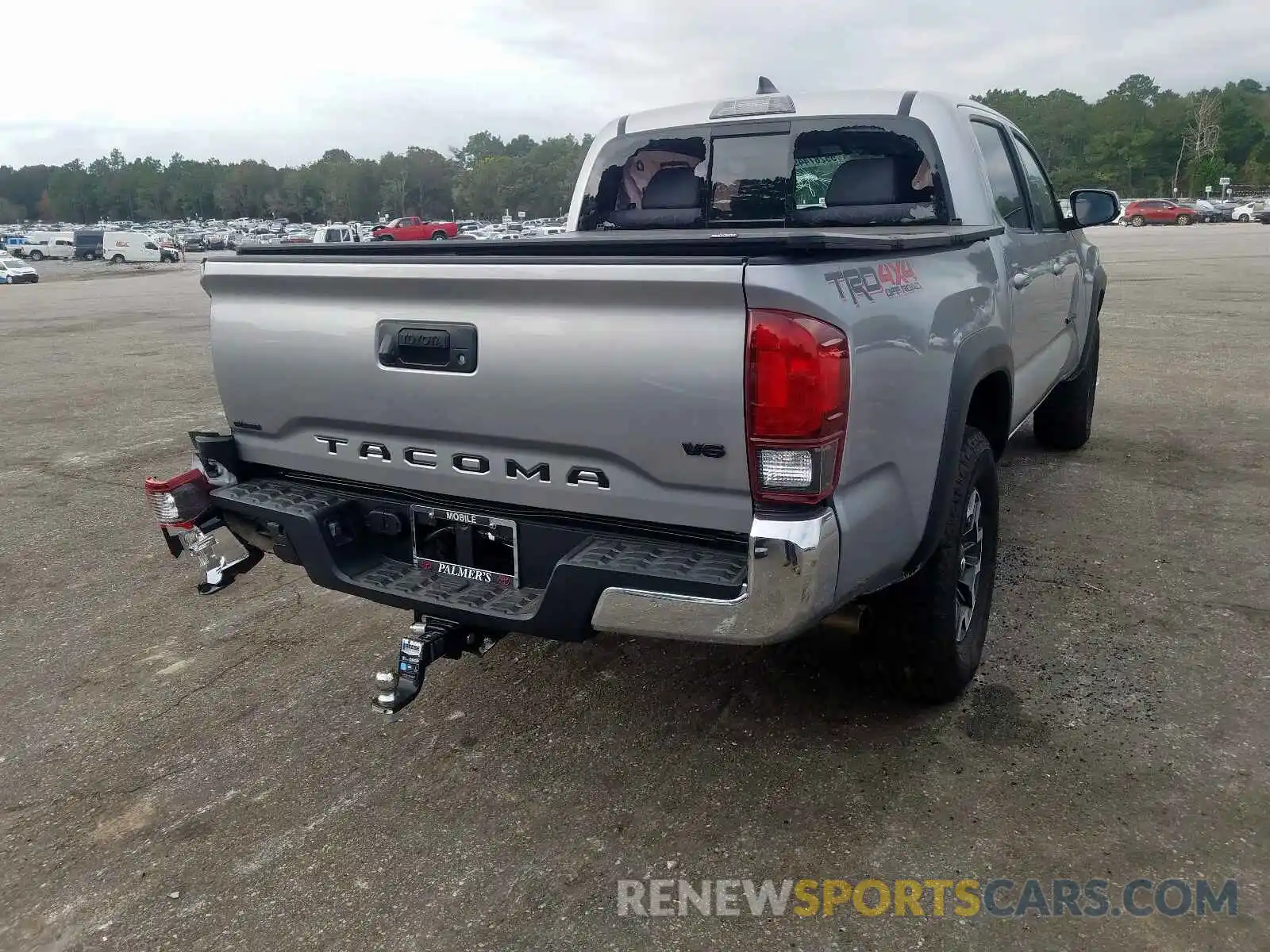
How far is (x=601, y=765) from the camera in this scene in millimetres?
3041

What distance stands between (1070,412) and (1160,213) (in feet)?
182

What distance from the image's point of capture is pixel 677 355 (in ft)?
7.52

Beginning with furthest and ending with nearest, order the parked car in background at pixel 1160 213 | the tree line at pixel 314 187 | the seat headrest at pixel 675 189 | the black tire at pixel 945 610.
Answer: the tree line at pixel 314 187 < the parked car in background at pixel 1160 213 < the seat headrest at pixel 675 189 < the black tire at pixel 945 610

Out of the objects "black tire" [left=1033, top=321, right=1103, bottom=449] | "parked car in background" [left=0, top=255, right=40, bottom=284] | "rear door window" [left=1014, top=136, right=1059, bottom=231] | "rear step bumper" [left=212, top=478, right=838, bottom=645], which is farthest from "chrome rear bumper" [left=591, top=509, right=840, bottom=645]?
"parked car in background" [left=0, top=255, right=40, bottom=284]

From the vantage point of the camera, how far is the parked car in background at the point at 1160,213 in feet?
175

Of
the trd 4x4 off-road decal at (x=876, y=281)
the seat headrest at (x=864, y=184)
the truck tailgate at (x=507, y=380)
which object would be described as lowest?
the truck tailgate at (x=507, y=380)

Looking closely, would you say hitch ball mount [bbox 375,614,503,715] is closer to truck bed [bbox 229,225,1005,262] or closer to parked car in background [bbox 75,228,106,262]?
truck bed [bbox 229,225,1005,262]

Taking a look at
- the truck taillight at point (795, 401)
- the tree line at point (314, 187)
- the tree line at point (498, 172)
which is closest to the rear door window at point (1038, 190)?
the truck taillight at point (795, 401)

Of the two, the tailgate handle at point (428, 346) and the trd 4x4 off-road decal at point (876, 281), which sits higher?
the trd 4x4 off-road decal at point (876, 281)

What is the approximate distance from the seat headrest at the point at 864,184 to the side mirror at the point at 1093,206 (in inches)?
51.0

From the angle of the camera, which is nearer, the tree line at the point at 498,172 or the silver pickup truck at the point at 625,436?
the silver pickup truck at the point at 625,436

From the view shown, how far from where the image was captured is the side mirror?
4750 mm

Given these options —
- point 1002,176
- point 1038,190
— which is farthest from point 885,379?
point 1038,190

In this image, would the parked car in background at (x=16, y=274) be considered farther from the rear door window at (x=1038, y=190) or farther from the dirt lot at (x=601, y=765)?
the rear door window at (x=1038, y=190)
